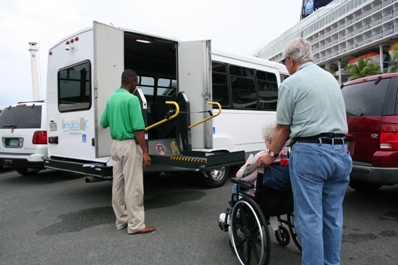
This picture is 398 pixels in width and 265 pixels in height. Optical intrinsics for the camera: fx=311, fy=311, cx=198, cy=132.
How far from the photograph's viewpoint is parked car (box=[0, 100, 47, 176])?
6867mm

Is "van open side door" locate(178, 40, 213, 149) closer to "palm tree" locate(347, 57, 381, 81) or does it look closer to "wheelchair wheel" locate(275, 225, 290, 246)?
"wheelchair wheel" locate(275, 225, 290, 246)

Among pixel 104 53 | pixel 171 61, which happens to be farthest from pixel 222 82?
pixel 104 53

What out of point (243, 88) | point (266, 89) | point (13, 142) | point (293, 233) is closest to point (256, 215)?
point (293, 233)

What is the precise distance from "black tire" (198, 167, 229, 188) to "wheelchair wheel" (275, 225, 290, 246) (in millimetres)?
2732

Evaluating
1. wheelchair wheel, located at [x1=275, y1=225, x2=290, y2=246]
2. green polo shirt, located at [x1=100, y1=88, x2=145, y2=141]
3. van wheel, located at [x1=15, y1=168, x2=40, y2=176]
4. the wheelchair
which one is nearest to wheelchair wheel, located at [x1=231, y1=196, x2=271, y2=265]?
the wheelchair

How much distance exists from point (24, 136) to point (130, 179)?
4.36 meters

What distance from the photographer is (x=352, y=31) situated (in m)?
78.1

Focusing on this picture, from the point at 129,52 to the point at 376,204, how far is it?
5390 millimetres

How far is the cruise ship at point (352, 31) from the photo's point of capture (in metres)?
66.6

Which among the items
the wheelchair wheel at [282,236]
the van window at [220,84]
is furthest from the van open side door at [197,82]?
the wheelchair wheel at [282,236]

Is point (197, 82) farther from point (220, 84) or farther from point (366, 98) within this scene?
point (366, 98)

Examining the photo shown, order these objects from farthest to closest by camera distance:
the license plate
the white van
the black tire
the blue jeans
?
the license plate, the black tire, the white van, the blue jeans

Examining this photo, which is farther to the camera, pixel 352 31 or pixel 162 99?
pixel 352 31

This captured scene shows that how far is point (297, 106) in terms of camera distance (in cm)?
238
